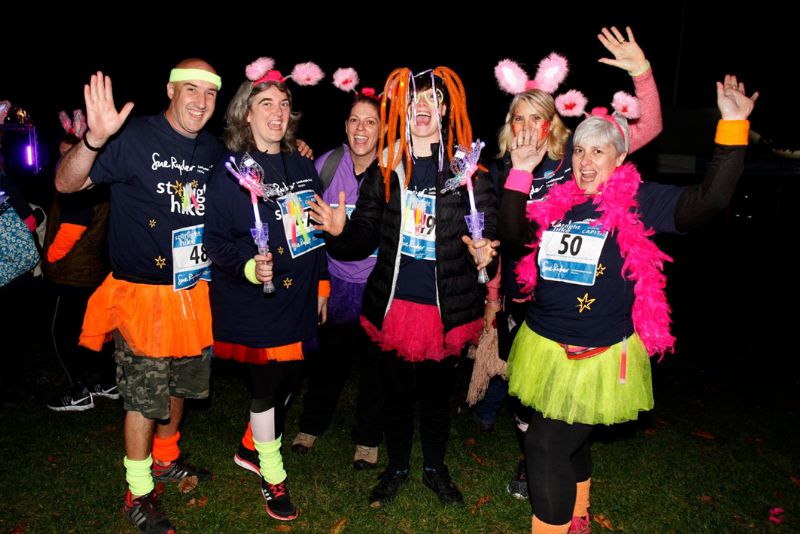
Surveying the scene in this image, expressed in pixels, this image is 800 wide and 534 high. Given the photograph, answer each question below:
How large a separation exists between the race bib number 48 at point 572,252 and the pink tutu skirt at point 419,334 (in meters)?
0.60

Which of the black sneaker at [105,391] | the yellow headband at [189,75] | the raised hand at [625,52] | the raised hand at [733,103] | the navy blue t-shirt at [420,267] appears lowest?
the black sneaker at [105,391]

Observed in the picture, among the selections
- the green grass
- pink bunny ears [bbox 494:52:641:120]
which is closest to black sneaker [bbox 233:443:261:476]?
the green grass

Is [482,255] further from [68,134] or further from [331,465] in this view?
[68,134]

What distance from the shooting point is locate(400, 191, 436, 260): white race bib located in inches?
111

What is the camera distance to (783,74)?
10172mm

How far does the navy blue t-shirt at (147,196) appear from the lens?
2.65m

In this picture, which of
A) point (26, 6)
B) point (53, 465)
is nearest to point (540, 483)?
point (53, 465)

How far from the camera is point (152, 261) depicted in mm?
2727

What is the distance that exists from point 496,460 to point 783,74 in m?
10.0

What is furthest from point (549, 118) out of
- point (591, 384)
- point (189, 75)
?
point (189, 75)

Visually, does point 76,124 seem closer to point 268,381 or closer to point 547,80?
point 268,381

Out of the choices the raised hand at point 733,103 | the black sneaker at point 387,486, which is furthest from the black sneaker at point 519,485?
the raised hand at point 733,103

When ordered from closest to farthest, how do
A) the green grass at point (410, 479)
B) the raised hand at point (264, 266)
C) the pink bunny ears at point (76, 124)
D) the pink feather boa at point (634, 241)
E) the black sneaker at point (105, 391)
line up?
1. the pink feather boa at point (634, 241)
2. the raised hand at point (264, 266)
3. the green grass at point (410, 479)
4. the pink bunny ears at point (76, 124)
5. the black sneaker at point (105, 391)

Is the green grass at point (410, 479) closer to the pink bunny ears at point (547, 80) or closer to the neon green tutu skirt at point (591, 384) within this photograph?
the neon green tutu skirt at point (591, 384)
